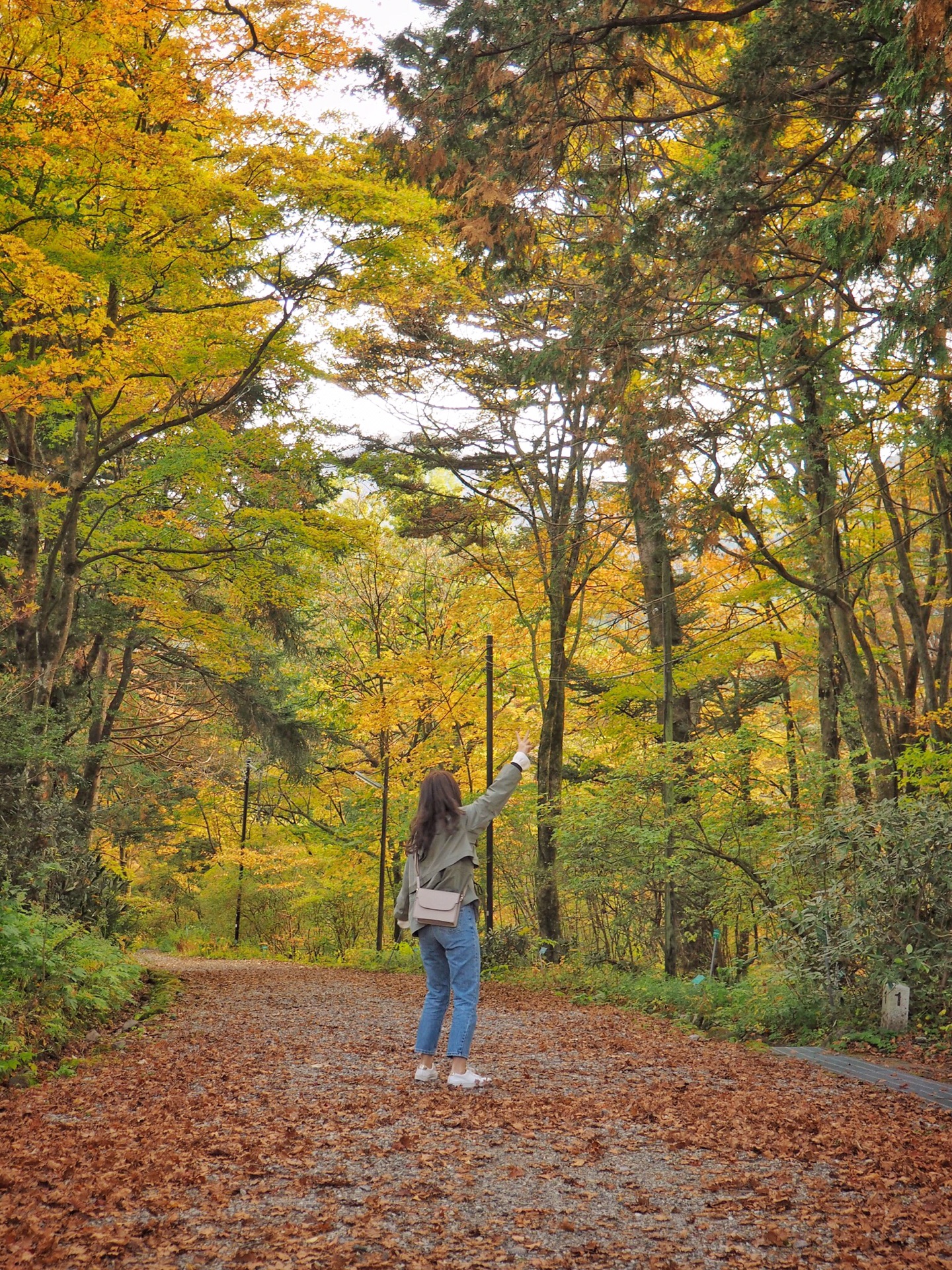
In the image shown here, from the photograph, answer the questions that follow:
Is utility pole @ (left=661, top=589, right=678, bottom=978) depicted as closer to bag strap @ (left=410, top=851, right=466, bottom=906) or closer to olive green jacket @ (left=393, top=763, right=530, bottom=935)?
olive green jacket @ (left=393, top=763, right=530, bottom=935)

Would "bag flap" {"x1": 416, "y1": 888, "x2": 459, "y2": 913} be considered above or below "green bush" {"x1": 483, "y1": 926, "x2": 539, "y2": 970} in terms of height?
above

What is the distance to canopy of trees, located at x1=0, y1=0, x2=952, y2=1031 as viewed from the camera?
5996mm

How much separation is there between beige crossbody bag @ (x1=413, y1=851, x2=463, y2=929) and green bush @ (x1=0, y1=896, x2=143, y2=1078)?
2.40 meters

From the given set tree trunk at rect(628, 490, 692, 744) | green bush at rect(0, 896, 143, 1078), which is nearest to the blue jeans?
green bush at rect(0, 896, 143, 1078)

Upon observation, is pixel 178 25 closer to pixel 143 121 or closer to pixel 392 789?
pixel 143 121


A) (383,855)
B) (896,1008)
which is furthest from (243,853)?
(896,1008)

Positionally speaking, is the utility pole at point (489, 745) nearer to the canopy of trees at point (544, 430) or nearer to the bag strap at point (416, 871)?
the canopy of trees at point (544, 430)

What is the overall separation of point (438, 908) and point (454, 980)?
0.43 metres

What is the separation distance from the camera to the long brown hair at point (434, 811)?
5070 mm

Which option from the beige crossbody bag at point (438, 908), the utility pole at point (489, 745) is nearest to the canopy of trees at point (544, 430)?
the utility pole at point (489, 745)

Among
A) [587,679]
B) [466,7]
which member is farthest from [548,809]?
[466,7]

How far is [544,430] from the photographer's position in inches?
603

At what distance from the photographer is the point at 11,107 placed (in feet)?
28.0

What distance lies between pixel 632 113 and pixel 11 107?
5.99m
